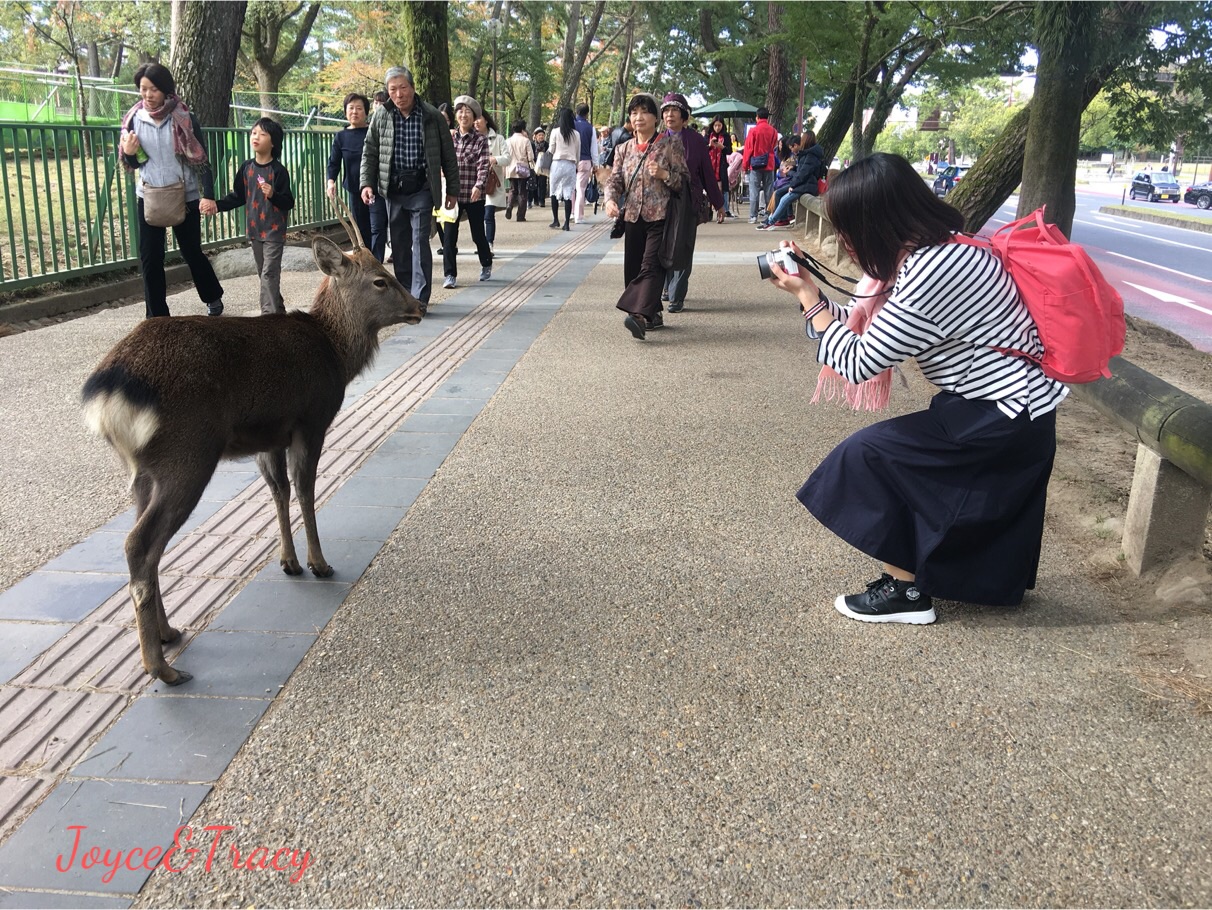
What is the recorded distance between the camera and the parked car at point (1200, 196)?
137ft

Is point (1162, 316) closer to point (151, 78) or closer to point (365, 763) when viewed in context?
point (151, 78)

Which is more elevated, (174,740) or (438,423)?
(438,423)

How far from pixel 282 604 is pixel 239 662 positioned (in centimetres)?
44

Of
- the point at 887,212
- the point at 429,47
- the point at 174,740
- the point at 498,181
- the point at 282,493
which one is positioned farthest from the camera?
the point at 429,47

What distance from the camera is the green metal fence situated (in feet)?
29.7

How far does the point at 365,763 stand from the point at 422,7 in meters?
14.9

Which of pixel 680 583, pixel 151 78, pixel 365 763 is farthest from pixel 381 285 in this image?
pixel 151 78

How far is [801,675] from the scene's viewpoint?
3365 millimetres

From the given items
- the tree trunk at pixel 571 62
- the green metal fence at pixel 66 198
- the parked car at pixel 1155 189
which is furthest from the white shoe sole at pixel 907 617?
the parked car at pixel 1155 189

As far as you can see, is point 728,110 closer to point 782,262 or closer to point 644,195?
point 644,195

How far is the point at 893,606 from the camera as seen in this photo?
12.3ft

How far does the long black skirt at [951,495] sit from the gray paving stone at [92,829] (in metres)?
2.37

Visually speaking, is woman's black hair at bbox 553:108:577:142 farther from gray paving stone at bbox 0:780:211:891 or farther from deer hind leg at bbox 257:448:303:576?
gray paving stone at bbox 0:780:211:891

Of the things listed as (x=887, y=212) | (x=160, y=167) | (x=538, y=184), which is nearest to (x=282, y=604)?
(x=887, y=212)
